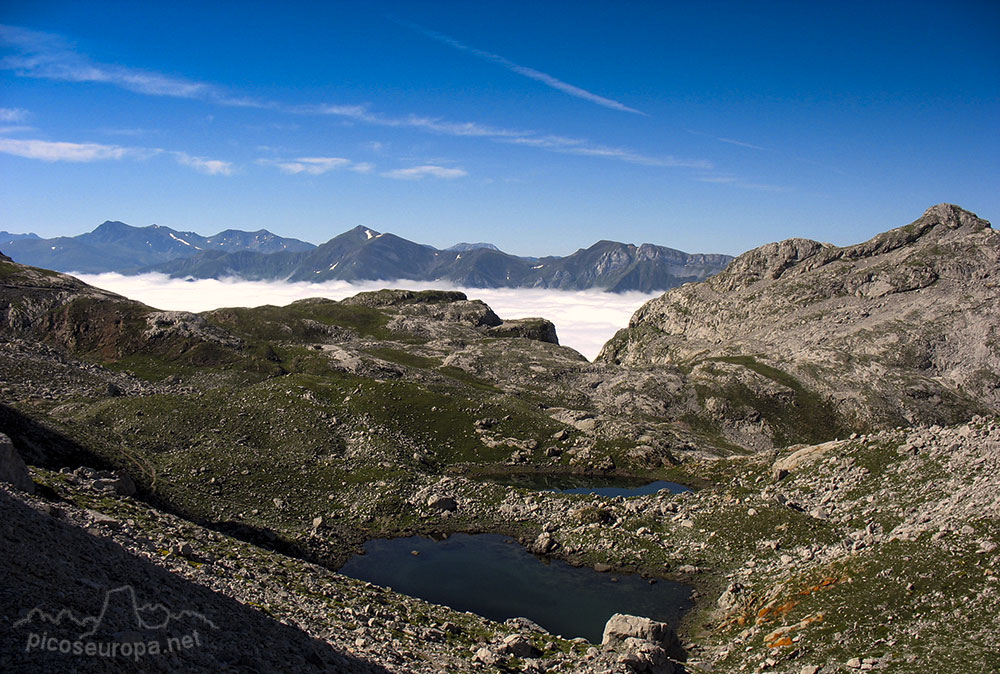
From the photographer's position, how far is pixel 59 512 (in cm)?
3064

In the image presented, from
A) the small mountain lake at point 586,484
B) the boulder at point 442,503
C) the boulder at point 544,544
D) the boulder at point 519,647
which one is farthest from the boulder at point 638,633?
the small mountain lake at point 586,484

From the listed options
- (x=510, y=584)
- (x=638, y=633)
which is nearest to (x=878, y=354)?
(x=510, y=584)

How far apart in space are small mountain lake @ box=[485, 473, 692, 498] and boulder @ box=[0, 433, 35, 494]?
198ft

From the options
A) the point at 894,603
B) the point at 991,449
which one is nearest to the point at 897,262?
the point at 991,449

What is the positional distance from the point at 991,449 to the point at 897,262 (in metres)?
179

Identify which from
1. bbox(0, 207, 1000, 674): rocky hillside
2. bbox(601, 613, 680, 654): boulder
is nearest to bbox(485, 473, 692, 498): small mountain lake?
bbox(0, 207, 1000, 674): rocky hillside

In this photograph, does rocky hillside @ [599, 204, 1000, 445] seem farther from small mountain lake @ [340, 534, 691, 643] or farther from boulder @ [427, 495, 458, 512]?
small mountain lake @ [340, 534, 691, 643]

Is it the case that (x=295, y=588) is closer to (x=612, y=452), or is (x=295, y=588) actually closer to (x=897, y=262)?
(x=612, y=452)

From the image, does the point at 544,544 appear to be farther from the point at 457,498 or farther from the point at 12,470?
the point at 12,470

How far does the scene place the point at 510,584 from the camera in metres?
54.7

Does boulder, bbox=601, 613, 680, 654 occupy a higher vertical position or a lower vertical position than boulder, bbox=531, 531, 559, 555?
higher

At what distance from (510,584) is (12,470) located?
128ft

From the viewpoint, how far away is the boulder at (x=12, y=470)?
32.5m

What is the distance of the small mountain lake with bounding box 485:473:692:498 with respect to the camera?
84.8 metres
